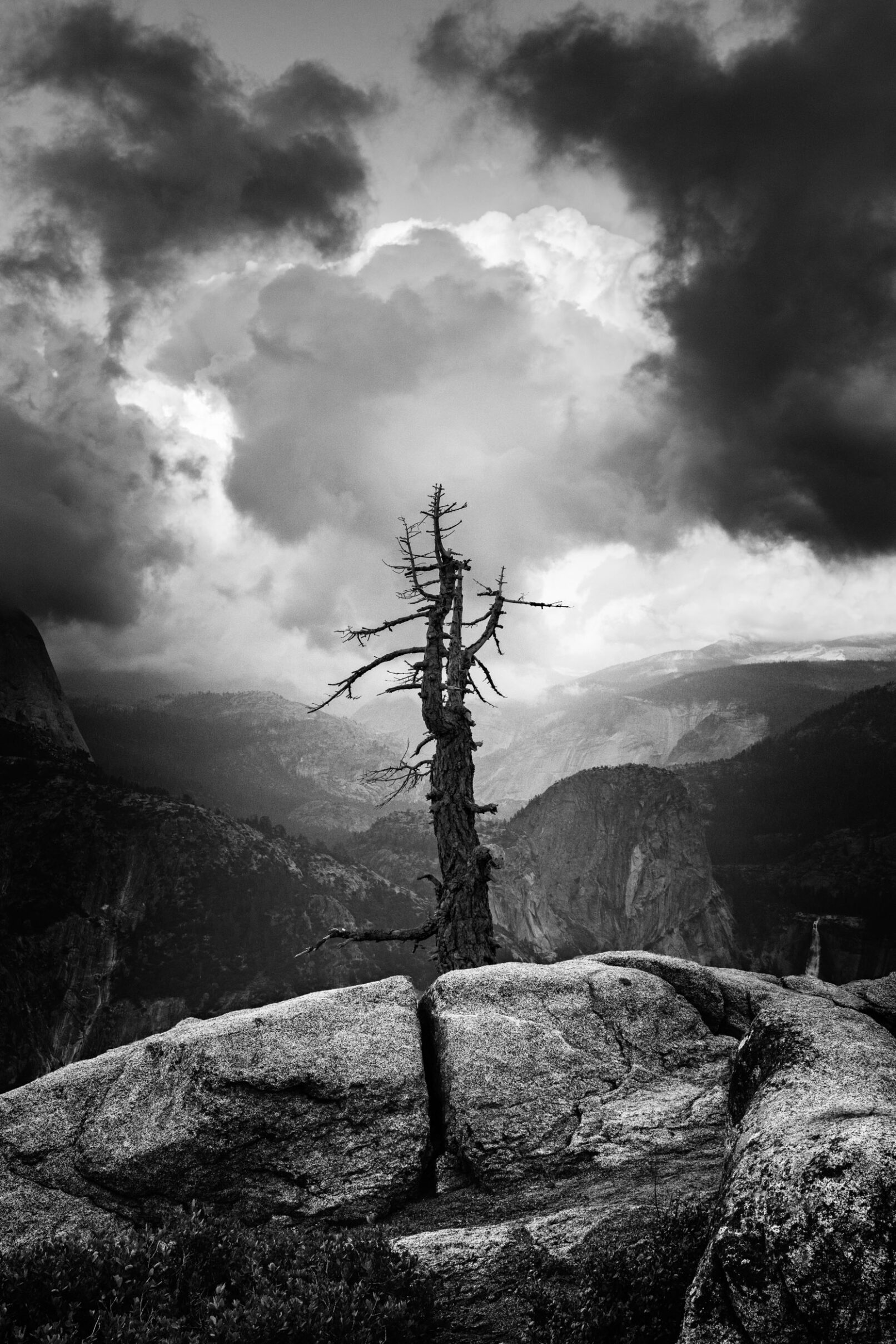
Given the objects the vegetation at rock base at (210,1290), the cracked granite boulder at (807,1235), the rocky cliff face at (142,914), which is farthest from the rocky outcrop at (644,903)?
the cracked granite boulder at (807,1235)

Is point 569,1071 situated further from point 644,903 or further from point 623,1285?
point 644,903

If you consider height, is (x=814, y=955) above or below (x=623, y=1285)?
below

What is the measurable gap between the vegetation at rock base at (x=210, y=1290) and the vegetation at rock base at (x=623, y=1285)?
1.19 m

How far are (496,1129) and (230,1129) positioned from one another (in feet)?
12.1

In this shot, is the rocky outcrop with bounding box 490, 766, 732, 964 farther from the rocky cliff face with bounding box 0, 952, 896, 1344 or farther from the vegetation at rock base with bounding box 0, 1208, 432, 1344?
the vegetation at rock base with bounding box 0, 1208, 432, 1344

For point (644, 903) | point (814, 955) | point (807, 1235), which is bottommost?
point (814, 955)

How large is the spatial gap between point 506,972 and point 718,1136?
4135 mm

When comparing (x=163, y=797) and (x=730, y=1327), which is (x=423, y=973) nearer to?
(x=163, y=797)

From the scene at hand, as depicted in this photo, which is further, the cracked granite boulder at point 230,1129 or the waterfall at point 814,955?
the waterfall at point 814,955

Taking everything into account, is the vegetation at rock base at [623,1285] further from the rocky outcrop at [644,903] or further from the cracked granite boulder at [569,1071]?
the rocky outcrop at [644,903]

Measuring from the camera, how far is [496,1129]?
952 centimetres

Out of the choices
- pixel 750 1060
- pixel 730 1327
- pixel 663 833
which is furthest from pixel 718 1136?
pixel 663 833

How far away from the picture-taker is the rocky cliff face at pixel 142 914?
5231 inches

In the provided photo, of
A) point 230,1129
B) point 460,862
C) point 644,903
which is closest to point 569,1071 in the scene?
point 230,1129
